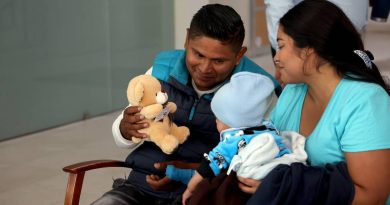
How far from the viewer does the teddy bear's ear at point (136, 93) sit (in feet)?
7.70

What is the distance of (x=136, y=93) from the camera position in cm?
235

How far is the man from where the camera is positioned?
2.41 meters

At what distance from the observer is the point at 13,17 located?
4.68m

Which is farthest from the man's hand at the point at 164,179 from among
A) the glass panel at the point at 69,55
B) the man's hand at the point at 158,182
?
the glass panel at the point at 69,55

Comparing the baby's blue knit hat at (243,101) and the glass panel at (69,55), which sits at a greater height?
the baby's blue knit hat at (243,101)

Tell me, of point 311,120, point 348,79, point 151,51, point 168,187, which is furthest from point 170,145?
point 151,51

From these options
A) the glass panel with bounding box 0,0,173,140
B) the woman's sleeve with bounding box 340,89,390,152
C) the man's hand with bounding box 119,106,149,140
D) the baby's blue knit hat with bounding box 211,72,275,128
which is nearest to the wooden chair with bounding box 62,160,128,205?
the man's hand with bounding box 119,106,149,140

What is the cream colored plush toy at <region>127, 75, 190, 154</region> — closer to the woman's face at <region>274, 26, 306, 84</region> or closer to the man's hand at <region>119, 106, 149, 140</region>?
the man's hand at <region>119, 106, 149, 140</region>

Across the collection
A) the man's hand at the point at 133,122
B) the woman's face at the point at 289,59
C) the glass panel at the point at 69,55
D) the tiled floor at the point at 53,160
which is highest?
the woman's face at the point at 289,59

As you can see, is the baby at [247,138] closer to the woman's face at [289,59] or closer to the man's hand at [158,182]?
the woman's face at [289,59]

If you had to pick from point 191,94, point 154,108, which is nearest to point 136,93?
point 154,108

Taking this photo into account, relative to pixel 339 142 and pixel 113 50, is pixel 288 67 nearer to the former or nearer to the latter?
pixel 339 142

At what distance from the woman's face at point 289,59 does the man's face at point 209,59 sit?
393 mm

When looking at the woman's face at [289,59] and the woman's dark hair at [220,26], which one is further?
the woman's dark hair at [220,26]
